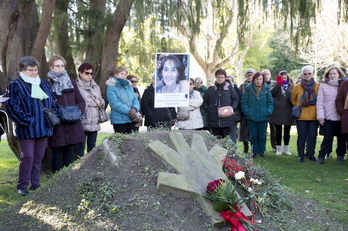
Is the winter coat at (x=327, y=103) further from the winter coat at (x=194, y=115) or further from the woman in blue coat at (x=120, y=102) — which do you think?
the woman in blue coat at (x=120, y=102)

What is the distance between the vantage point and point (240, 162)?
16.7 ft

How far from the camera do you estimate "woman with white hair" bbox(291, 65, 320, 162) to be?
304 inches

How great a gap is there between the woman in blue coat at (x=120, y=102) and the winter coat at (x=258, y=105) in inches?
→ 105

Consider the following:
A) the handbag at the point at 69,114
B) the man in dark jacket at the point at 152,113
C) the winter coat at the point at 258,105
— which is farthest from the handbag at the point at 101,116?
the winter coat at the point at 258,105

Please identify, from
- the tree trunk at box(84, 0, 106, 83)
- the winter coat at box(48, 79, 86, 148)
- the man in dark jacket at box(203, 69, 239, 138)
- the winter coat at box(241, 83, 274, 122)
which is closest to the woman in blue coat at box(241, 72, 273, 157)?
the winter coat at box(241, 83, 274, 122)

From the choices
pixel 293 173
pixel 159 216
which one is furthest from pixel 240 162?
pixel 293 173

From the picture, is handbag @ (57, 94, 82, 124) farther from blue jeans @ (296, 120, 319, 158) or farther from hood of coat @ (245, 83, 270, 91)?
blue jeans @ (296, 120, 319, 158)

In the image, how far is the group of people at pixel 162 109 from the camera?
5.06 metres

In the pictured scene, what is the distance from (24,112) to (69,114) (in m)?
0.64

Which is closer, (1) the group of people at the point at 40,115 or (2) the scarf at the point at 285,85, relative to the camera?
(1) the group of people at the point at 40,115

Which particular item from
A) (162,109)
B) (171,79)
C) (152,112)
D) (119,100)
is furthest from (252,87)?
(171,79)

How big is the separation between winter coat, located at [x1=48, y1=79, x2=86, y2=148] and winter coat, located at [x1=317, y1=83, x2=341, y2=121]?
4.47m

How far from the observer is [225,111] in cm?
754

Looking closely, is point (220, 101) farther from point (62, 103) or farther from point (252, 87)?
point (62, 103)
